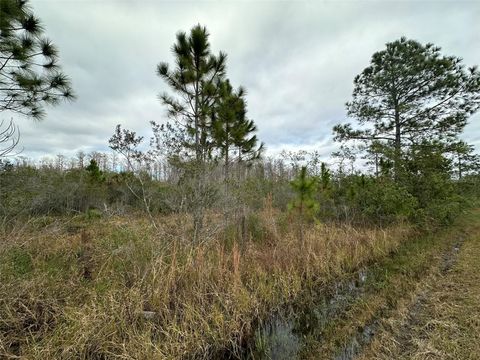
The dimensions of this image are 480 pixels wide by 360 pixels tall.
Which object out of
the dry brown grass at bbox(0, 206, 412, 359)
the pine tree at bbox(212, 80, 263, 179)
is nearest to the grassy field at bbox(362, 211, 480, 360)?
the dry brown grass at bbox(0, 206, 412, 359)

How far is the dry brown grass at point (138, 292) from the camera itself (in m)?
2.14

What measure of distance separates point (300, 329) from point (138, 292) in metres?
2.14

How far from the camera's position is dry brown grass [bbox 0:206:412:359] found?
7.04ft

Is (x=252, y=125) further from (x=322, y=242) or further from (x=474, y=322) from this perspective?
(x=474, y=322)

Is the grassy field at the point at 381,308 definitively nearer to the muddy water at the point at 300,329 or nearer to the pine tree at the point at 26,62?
the muddy water at the point at 300,329

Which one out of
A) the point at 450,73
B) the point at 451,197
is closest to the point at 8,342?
the point at 451,197

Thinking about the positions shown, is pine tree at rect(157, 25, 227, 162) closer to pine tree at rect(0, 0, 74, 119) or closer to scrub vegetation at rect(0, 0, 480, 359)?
scrub vegetation at rect(0, 0, 480, 359)

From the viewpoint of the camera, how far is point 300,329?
2.99 meters

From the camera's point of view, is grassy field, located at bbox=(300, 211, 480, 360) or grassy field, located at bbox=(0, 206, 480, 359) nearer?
grassy field, located at bbox=(0, 206, 480, 359)

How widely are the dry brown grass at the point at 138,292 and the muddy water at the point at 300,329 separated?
209 mm

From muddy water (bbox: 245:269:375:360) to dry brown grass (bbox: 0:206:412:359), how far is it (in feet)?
0.68

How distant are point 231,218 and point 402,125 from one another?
10.4m

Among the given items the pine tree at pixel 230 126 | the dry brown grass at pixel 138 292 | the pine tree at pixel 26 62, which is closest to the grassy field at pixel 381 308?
the dry brown grass at pixel 138 292

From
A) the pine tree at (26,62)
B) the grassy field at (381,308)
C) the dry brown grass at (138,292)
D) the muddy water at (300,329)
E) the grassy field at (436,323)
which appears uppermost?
the pine tree at (26,62)
